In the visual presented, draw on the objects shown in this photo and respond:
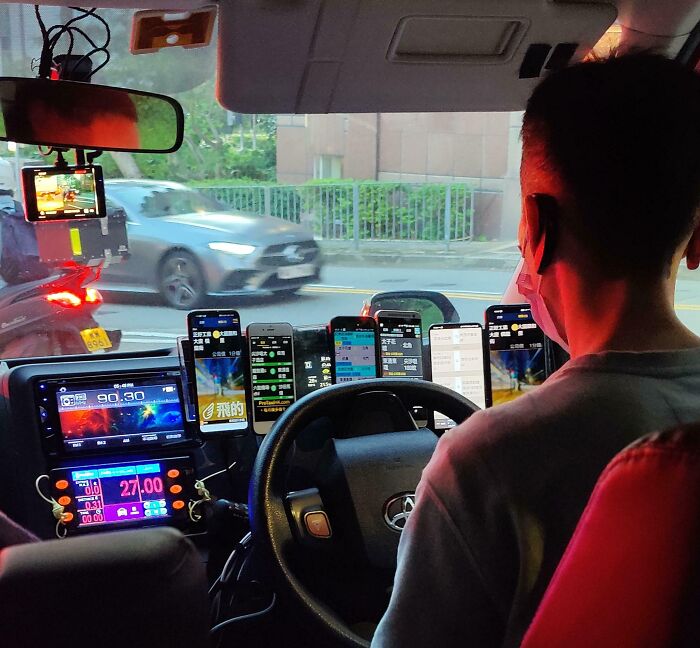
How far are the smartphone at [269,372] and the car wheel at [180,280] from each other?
645 millimetres

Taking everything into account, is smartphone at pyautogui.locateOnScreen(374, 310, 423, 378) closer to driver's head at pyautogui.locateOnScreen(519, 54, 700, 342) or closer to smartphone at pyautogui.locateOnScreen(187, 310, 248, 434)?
smartphone at pyautogui.locateOnScreen(187, 310, 248, 434)

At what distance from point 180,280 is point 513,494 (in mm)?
2592

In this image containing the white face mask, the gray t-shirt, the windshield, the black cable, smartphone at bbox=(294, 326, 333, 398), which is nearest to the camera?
the gray t-shirt

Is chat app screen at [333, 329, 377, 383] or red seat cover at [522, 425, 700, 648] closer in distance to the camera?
red seat cover at [522, 425, 700, 648]

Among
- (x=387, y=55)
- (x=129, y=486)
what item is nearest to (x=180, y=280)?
(x=129, y=486)

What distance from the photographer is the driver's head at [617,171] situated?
1136mm

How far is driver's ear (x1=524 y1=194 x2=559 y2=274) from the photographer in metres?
1.19

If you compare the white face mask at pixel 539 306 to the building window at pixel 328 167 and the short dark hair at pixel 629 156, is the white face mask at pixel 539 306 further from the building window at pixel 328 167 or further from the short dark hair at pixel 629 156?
the building window at pixel 328 167

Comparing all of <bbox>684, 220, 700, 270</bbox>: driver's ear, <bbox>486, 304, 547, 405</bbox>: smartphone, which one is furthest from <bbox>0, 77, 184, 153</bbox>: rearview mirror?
<bbox>684, 220, 700, 270</bbox>: driver's ear

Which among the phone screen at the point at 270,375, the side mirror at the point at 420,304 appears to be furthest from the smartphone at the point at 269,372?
the side mirror at the point at 420,304

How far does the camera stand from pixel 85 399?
2623 mm

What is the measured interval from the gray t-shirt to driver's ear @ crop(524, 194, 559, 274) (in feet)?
0.60

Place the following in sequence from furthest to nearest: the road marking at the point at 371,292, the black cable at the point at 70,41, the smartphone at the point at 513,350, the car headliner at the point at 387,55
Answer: the road marking at the point at 371,292
the smartphone at the point at 513,350
the black cable at the point at 70,41
the car headliner at the point at 387,55

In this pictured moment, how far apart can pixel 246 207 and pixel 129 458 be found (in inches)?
49.5
